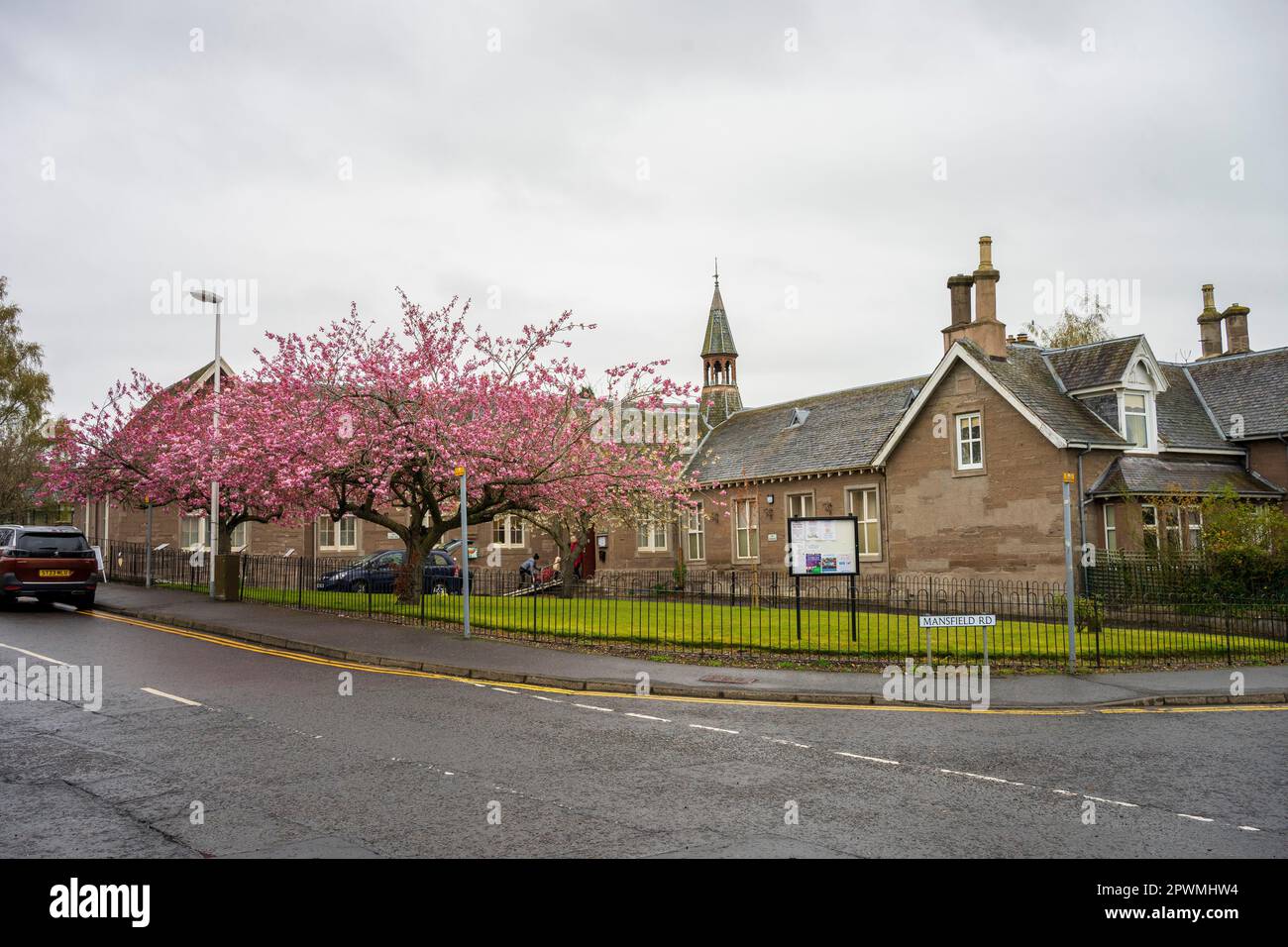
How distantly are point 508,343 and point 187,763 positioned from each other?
55.8ft

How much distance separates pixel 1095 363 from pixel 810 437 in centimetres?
1120

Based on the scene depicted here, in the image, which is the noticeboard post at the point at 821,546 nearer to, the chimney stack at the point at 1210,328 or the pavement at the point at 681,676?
the pavement at the point at 681,676

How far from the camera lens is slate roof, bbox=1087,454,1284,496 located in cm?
2748

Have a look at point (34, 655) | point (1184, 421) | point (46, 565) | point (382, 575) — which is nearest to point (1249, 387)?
point (1184, 421)

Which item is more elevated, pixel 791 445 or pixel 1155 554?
pixel 791 445

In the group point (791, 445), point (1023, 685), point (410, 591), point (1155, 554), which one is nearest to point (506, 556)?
point (791, 445)

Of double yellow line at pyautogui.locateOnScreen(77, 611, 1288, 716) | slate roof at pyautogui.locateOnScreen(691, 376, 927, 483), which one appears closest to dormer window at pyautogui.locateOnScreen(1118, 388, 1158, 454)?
slate roof at pyautogui.locateOnScreen(691, 376, 927, 483)

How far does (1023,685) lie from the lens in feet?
47.7

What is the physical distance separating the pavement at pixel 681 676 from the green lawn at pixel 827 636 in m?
1.25

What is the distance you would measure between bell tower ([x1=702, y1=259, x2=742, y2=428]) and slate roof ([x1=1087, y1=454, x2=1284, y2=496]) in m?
23.3

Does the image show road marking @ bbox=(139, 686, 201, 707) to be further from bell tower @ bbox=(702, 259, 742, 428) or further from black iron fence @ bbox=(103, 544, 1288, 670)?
bell tower @ bbox=(702, 259, 742, 428)

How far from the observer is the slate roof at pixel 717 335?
5365cm
